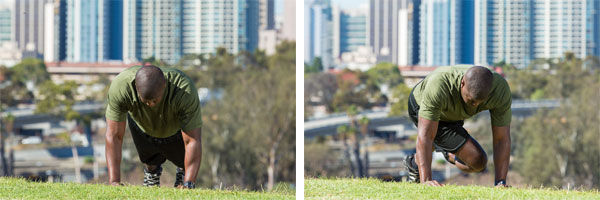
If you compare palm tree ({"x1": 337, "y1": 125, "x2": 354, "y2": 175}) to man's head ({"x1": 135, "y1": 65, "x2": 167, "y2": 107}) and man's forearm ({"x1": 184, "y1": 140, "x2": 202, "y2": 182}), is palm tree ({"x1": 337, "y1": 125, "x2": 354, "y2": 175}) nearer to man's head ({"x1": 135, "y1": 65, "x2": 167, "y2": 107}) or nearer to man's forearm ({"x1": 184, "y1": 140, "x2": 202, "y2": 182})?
man's forearm ({"x1": 184, "y1": 140, "x2": 202, "y2": 182})

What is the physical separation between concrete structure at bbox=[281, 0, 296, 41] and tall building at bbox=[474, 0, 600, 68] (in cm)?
1309

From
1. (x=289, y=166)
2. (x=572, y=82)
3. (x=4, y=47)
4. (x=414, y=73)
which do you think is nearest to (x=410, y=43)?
(x=414, y=73)

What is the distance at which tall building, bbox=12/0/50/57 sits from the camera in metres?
59.4

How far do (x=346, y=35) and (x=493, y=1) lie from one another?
11820mm

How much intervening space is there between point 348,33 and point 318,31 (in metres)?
2.43

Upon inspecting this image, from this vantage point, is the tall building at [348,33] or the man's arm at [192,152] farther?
the tall building at [348,33]

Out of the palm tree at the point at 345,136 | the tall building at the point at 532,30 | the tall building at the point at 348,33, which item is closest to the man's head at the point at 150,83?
the palm tree at the point at 345,136

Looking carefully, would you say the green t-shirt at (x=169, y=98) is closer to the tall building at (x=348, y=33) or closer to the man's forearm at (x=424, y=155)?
the man's forearm at (x=424, y=155)

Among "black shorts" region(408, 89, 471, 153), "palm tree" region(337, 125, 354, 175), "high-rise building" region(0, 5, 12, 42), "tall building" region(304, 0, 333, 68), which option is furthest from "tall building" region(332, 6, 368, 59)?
"black shorts" region(408, 89, 471, 153)

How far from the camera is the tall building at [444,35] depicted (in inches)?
2168

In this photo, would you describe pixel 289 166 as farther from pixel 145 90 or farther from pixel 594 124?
pixel 145 90

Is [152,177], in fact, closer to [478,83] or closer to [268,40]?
[478,83]

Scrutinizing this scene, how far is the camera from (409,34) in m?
58.0

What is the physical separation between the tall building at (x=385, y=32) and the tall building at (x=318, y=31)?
11.1ft
